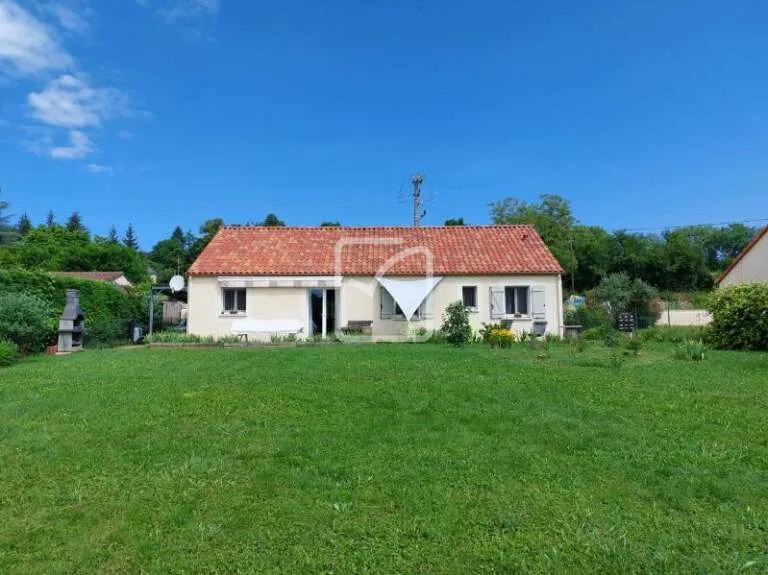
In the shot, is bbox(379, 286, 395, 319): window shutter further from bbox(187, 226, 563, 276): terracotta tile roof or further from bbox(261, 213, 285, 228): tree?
bbox(261, 213, 285, 228): tree

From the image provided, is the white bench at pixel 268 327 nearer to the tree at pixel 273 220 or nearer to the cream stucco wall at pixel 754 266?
the cream stucco wall at pixel 754 266

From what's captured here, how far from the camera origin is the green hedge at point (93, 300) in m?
17.3

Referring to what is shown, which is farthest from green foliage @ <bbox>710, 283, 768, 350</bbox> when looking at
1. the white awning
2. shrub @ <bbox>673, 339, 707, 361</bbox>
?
the white awning

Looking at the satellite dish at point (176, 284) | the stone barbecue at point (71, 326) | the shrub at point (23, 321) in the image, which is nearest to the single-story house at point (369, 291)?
the satellite dish at point (176, 284)

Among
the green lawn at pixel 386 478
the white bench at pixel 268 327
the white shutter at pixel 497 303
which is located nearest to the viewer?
the green lawn at pixel 386 478

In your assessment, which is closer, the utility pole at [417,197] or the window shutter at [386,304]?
the window shutter at [386,304]

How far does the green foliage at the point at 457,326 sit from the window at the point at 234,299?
9537 millimetres

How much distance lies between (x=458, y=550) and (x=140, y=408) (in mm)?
6003

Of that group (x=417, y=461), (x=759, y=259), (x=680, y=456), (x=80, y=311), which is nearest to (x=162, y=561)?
(x=417, y=461)

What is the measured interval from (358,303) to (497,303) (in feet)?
20.9

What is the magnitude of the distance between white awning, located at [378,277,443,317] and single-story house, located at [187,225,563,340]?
0.15ft

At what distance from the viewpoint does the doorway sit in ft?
70.4

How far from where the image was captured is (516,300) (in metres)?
21.6

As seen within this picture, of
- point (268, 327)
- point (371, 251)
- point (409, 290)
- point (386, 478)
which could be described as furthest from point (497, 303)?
point (386, 478)
